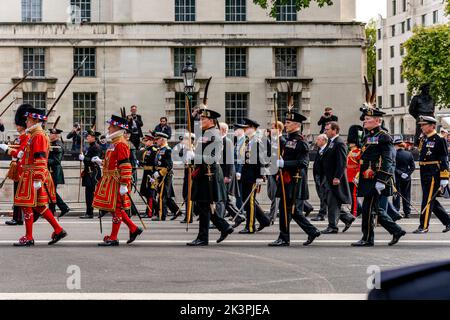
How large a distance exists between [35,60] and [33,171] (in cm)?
3707

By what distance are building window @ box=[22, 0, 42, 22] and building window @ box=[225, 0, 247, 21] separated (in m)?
9.61

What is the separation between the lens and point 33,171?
13.8 meters

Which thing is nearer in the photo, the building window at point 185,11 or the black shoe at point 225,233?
the black shoe at point 225,233

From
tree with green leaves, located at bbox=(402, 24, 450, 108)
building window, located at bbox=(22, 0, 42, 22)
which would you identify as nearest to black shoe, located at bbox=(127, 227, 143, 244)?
building window, located at bbox=(22, 0, 42, 22)

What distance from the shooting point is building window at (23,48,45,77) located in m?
49.9

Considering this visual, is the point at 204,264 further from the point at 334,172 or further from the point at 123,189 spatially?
the point at 334,172

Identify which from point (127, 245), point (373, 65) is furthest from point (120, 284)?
point (373, 65)

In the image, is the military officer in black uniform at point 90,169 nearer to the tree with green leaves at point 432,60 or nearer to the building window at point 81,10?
the building window at point 81,10

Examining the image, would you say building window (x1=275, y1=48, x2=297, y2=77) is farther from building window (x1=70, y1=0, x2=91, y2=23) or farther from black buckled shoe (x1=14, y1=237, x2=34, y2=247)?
black buckled shoe (x1=14, y1=237, x2=34, y2=247)

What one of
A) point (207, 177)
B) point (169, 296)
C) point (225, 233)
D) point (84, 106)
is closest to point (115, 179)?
point (207, 177)

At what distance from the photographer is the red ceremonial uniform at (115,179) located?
13.7 meters

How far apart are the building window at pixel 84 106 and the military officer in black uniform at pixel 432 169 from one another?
34.7m

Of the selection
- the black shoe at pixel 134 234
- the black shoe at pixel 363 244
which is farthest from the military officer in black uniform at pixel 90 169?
the black shoe at pixel 363 244

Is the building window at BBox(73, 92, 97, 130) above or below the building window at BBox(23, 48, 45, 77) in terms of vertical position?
below
